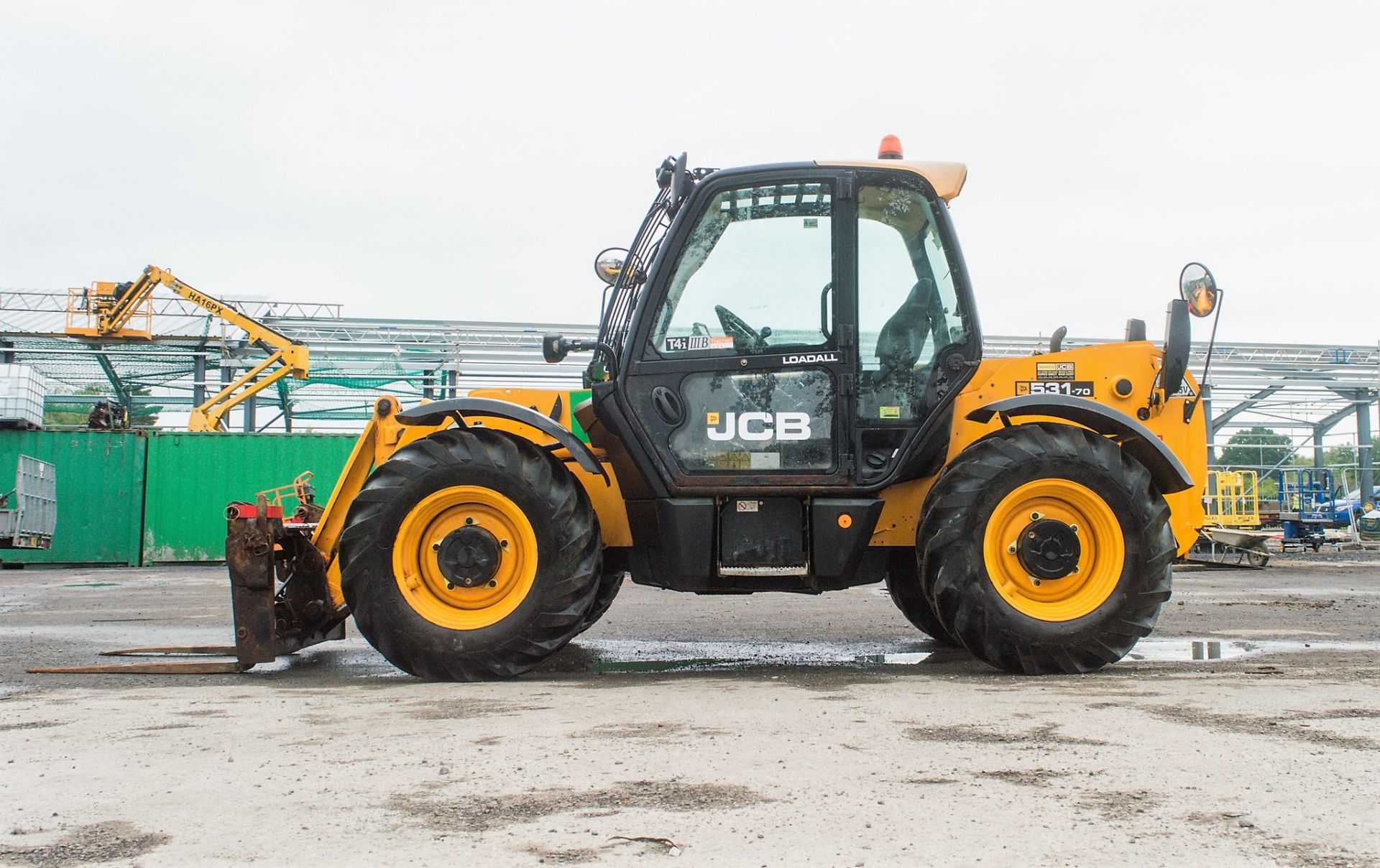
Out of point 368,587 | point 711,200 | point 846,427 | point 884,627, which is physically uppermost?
point 711,200

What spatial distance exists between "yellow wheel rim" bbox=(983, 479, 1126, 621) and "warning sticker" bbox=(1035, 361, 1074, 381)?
730mm

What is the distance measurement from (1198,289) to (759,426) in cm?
225

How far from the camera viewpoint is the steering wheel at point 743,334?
5.45 metres

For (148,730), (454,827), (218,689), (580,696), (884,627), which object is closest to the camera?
(454,827)

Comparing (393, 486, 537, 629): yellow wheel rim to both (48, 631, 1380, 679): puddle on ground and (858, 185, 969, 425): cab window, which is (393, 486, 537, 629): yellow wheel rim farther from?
(858, 185, 969, 425): cab window

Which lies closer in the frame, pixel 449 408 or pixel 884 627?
pixel 449 408

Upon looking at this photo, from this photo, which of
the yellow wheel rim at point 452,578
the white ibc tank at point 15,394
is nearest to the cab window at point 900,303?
the yellow wheel rim at point 452,578

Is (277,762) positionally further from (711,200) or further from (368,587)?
(711,200)

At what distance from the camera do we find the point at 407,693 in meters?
4.79

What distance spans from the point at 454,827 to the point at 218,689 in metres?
2.78

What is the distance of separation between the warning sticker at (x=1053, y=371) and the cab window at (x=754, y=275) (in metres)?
1.24

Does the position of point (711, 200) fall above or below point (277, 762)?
above

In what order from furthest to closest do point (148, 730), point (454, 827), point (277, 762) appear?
1. point (148, 730)
2. point (277, 762)
3. point (454, 827)

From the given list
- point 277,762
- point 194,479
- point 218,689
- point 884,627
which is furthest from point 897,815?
point 194,479
